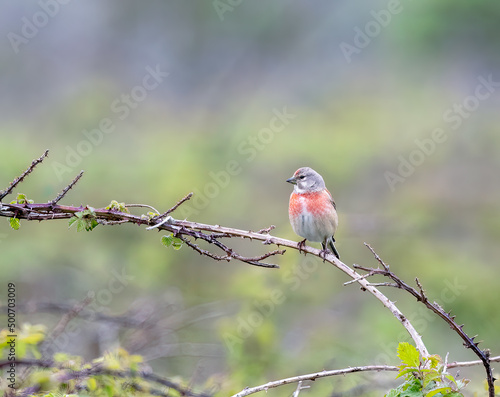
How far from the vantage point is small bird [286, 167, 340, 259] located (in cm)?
538

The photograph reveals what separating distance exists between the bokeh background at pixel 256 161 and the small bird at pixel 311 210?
1.24 m

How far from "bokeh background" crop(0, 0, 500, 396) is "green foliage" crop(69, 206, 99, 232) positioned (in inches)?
58.3

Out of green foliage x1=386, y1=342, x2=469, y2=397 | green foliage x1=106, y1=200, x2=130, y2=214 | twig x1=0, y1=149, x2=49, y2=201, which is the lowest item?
green foliage x1=386, y1=342, x2=469, y2=397

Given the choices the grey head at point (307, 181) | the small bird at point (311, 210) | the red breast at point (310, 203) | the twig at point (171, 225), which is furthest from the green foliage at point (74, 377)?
the grey head at point (307, 181)

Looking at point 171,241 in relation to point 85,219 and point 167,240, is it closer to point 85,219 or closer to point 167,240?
point 167,240

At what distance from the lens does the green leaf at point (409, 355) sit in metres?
2.43

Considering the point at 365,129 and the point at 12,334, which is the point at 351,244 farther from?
the point at 12,334

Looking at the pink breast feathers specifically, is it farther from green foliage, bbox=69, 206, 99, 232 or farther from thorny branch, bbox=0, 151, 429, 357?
green foliage, bbox=69, 206, 99, 232

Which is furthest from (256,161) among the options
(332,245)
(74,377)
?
(74,377)

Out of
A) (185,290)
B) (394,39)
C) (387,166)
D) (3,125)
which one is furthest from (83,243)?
(394,39)

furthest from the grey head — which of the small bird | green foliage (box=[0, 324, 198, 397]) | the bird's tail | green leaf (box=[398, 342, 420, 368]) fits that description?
green leaf (box=[398, 342, 420, 368])

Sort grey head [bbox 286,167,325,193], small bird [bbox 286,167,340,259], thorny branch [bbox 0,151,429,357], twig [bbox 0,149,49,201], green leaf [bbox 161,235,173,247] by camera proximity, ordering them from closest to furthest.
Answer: twig [bbox 0,149,49,201] → thorny branch [bbox 0,151,429,357] → green leaf [bbox 161,235,173,247] → small bird [bbox 286,167,340,259] → grey head [bbox 286,167,325,193]

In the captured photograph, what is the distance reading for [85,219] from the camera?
2863 millimetres

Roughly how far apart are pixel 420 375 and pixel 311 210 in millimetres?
2998
